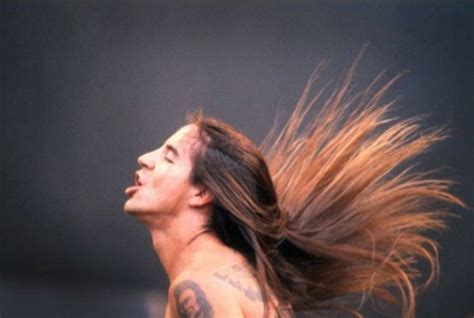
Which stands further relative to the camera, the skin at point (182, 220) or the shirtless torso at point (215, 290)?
the skin at point (182, 220)

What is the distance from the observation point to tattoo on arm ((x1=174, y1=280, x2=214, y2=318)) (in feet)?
8.87

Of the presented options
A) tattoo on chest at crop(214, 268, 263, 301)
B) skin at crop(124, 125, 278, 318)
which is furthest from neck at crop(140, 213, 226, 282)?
tattoo on chest at crop(214, 268, 263, 301)

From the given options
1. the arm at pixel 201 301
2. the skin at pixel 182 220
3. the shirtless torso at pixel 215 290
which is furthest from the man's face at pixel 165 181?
the arm at pixel 201 301

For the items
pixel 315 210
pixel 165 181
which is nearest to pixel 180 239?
pixel 165 181

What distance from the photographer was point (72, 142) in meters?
4.04

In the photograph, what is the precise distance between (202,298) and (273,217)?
1.33 ft

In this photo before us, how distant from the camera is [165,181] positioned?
2.96 m

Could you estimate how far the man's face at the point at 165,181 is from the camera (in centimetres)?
295

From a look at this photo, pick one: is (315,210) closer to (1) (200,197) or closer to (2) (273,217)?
(2) (273,217)

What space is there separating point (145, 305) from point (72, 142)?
0.63 metres

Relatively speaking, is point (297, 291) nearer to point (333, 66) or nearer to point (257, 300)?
point (257, 300)

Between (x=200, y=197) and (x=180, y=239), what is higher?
(x=200, y=197)

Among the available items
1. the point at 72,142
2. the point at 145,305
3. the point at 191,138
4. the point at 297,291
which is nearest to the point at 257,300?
the point at 297,291

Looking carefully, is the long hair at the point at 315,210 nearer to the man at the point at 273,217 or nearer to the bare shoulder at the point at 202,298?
the man at the point at 273,217
